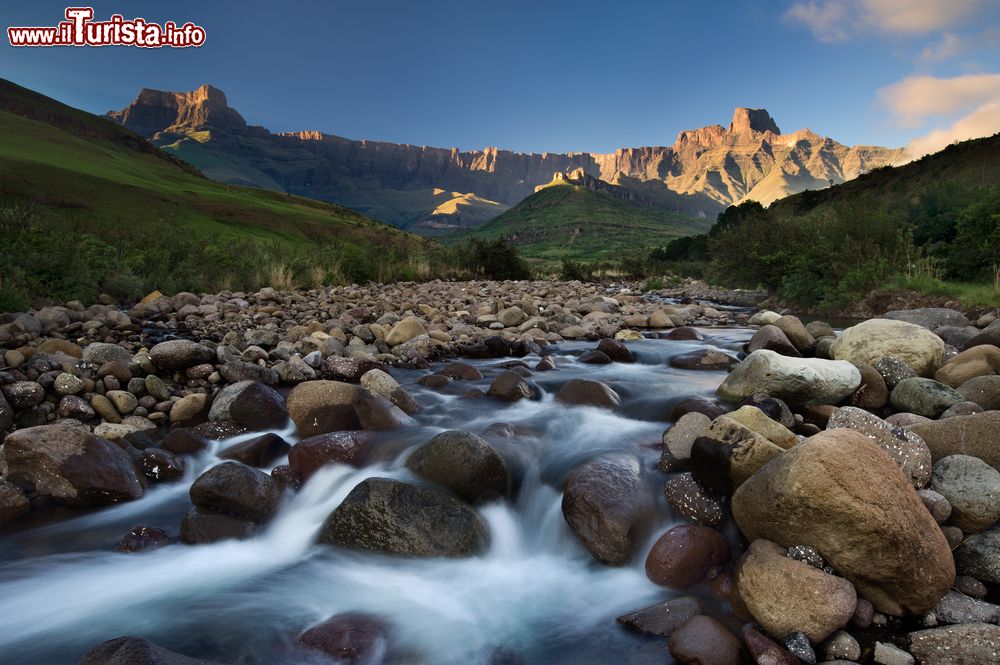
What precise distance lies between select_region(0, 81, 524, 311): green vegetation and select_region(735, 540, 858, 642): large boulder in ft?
42.3

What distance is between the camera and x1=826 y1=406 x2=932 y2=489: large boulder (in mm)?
4027

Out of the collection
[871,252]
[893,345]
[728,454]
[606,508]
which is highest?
[871,252]

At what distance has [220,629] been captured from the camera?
376 cm

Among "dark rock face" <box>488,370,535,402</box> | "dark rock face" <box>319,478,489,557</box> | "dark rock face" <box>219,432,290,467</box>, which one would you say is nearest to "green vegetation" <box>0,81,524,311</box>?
"dark rock face" <box>219,432,290,467</box>

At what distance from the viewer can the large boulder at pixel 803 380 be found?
21.7ft

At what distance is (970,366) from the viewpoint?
6926mm

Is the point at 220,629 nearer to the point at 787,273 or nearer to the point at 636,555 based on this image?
the point at 636,555

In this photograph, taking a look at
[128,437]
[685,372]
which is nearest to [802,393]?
[685,372]

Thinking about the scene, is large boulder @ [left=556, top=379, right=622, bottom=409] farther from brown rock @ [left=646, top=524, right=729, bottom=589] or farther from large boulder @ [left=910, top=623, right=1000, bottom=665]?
large boulder @ [left=910, top=623, right=1000, bottom=665]

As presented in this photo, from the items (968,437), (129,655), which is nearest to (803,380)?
(968,437)

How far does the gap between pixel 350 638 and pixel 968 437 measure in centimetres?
508

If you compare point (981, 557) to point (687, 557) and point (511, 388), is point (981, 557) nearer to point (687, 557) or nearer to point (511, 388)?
point (687, 557)

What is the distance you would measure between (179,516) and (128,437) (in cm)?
175

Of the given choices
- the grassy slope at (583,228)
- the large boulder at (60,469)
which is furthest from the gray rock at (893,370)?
the grassy slope at (583,228)
